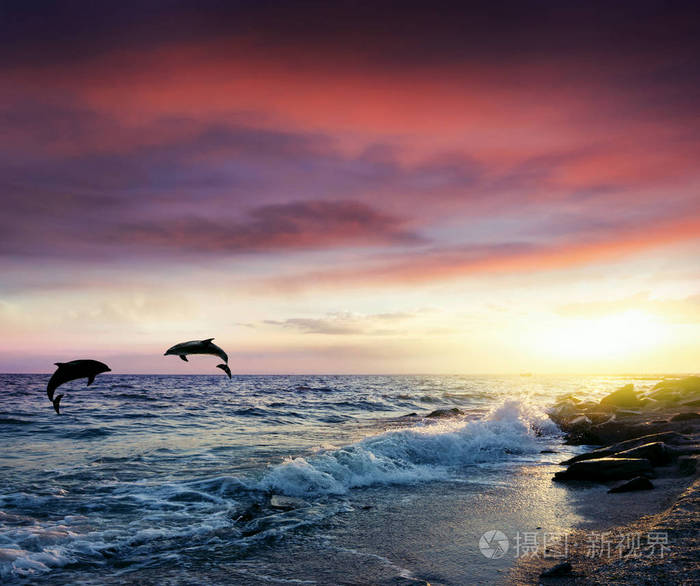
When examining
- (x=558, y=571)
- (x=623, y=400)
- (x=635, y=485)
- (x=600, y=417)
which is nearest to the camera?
(x=558, y=571)

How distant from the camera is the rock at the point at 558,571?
5473 millimetres

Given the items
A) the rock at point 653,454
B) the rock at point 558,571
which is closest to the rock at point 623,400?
the rock at point 653,454

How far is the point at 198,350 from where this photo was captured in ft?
26.1

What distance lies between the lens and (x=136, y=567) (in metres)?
6.57

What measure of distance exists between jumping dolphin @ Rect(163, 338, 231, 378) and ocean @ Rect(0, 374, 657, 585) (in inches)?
116

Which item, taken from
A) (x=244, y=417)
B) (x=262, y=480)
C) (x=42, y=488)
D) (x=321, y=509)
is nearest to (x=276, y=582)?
(x=321, y=509)

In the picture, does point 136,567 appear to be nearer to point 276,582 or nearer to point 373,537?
point 276,582

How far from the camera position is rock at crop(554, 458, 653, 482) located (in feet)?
33.4

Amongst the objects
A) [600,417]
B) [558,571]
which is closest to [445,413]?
[600,417]

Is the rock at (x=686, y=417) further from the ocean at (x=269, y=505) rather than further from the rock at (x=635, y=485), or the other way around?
the rock at (x=635, y=485)

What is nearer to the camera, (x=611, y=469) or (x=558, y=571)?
(x=558, y=571)

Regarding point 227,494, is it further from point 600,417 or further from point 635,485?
point 600,417

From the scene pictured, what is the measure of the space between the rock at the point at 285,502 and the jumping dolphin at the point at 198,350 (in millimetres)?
3418

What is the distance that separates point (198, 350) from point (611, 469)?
9.42 metres
